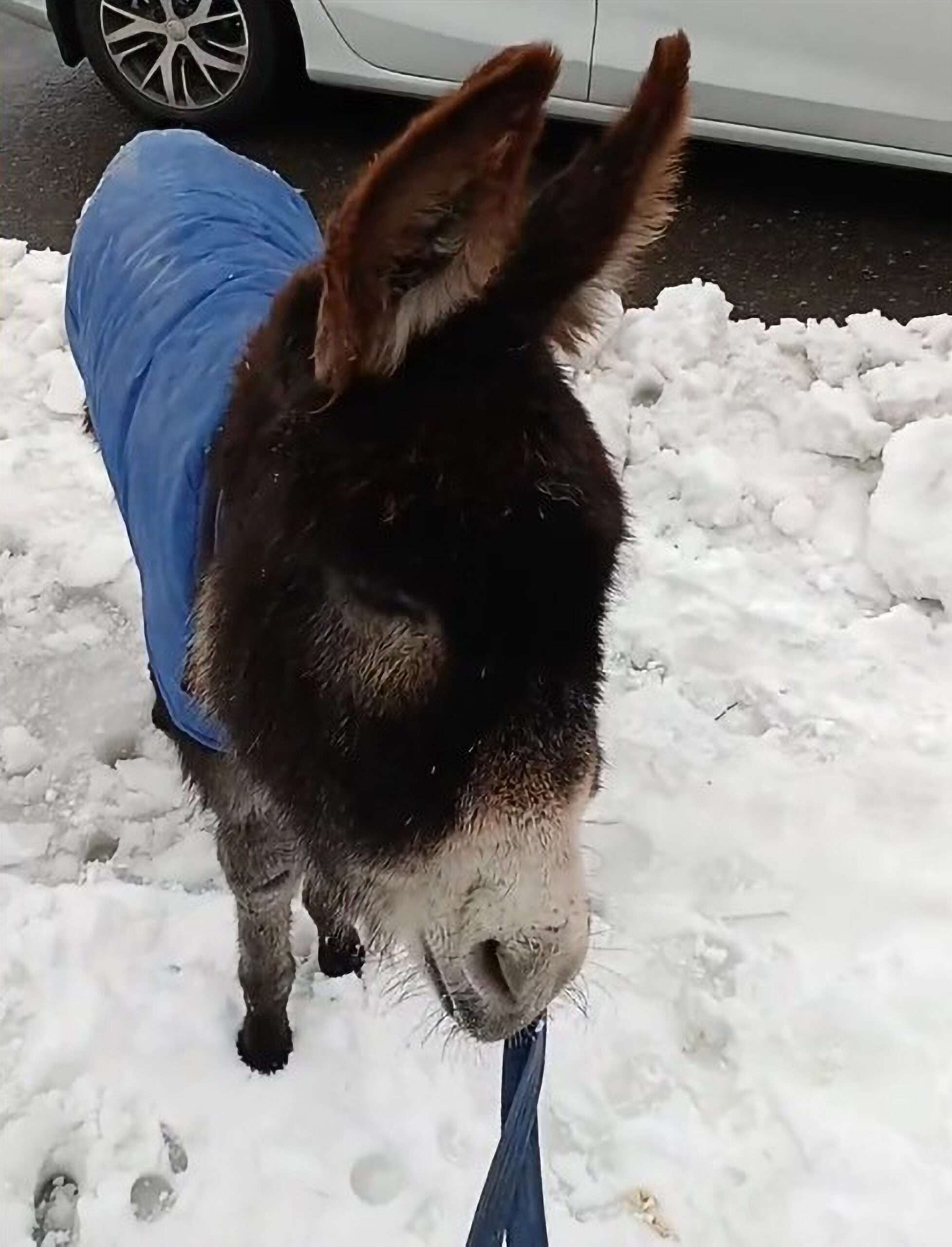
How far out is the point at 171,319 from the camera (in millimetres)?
2688

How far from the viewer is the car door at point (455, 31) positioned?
5.41 metres

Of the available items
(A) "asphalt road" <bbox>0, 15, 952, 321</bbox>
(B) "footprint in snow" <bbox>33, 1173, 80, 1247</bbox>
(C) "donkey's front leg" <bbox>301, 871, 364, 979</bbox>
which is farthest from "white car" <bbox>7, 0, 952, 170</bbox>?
(B) "footprint in snow" <bbox>33, 1173, 80, 1247</bbox>

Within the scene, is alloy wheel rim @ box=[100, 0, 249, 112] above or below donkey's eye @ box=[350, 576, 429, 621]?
below

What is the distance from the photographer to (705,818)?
3369 mm

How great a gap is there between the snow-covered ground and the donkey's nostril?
3.43ft

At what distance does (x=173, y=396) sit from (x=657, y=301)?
2791mm

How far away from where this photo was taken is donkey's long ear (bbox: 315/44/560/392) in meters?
1.35

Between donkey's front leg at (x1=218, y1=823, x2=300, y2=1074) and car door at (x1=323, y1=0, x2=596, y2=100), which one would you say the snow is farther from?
car door at (x1=323, y1=0, x2=596, y2=100)

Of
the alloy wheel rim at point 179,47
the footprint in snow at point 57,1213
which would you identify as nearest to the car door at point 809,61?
the alloy wheel rim at point 179,47

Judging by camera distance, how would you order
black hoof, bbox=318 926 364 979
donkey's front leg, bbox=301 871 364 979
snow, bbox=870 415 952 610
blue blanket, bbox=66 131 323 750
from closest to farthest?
blue blanket, bbox=66 131 323 750 < donkey's front leg, bbox=301 871 364 979 < black hoof, bbox=318 926 364 979 < snow, bbox=870 415 952 610

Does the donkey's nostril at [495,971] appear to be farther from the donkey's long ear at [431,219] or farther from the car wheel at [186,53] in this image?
the car wheel at [186,53]

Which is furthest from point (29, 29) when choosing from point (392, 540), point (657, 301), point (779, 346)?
point (392, 540)

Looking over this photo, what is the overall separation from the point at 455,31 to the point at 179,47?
1.30 meters

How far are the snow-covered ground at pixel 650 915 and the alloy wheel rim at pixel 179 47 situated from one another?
7.40 feet
